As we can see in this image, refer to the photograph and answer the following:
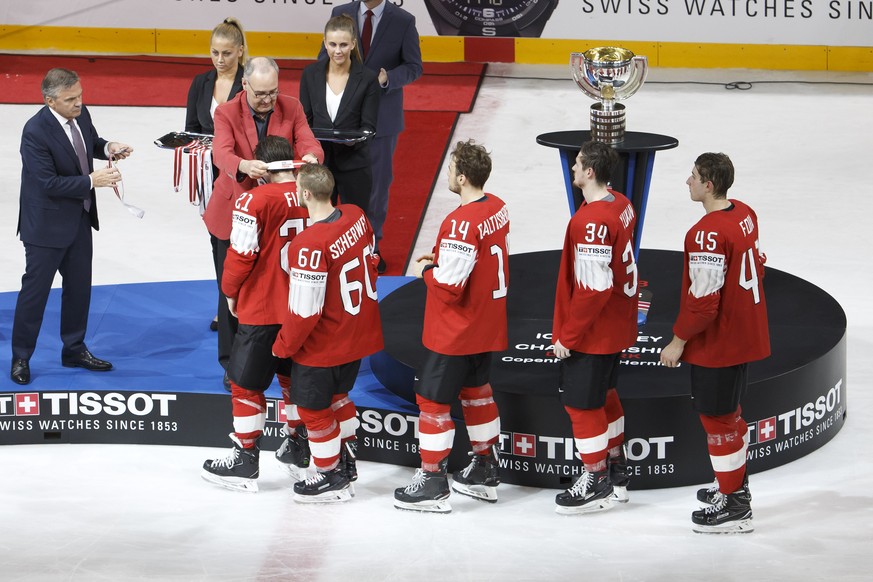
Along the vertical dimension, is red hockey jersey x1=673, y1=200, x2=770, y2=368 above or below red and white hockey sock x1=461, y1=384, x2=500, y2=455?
above

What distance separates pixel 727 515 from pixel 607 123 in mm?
1797

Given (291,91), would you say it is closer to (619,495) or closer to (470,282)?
(470,282)

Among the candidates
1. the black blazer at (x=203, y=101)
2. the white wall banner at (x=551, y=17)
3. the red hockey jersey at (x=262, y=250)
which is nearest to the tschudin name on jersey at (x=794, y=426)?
the red hockey jersey at (x=262, y=250)

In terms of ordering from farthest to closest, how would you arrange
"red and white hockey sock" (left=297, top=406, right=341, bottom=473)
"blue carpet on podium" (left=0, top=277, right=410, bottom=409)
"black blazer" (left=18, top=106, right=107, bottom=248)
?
"blue carpet on podium" (left=0, top=277, right=410, bottom=409)
"black blazer" (left=18, top=106, right=107, bottom=248)
"red and white hockey sock" (left=297, top=406, right=341, bottom=473)

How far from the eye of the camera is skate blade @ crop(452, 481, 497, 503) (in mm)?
Result: 5867

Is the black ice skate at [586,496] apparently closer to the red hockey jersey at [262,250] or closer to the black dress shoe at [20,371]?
the red hockey jersey at [262,250]

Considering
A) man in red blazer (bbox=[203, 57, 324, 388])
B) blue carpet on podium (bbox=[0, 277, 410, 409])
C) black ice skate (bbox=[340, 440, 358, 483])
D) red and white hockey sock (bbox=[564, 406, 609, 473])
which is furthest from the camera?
blue carpet on podium (bbox=[0, 277, 410, 409])

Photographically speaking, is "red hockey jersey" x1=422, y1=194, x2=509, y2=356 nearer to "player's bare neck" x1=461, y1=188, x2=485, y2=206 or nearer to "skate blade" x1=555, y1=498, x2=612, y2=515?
"player's bare neck" x1=461, y1=188, x2=485, y2=206

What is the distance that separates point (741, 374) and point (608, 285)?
1.99 feet

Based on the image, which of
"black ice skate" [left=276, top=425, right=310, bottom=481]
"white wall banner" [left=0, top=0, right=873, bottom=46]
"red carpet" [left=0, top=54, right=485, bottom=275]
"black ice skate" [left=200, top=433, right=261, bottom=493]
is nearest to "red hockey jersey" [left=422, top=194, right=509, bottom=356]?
"black ice skate" [left=276, top=425, right=310, bottom=481]

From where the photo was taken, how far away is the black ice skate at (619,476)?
5.83m

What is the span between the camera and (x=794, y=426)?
6191 millimetres

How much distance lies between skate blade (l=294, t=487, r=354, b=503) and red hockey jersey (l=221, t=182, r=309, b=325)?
724 mm

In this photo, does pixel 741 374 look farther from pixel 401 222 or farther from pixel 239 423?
pixel 401 222
